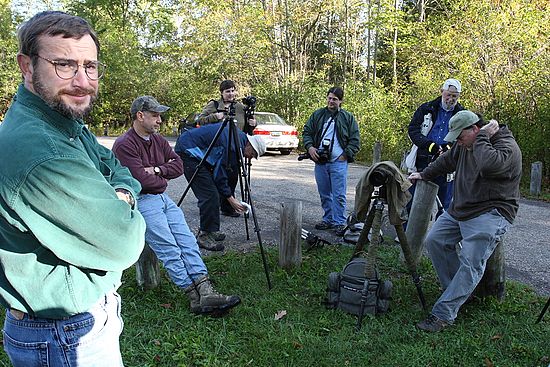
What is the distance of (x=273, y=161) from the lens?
14.9m

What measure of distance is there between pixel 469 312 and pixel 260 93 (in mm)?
17603

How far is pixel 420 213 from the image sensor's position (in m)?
4.78

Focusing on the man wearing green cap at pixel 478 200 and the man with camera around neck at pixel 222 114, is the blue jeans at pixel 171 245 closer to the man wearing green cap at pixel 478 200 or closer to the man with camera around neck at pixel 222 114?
the man wearing green cap at pixel 478 200

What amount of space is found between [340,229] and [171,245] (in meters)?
3.00

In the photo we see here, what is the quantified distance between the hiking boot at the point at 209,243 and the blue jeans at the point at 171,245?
1.55 meters

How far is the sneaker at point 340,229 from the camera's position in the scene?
20.0 ft

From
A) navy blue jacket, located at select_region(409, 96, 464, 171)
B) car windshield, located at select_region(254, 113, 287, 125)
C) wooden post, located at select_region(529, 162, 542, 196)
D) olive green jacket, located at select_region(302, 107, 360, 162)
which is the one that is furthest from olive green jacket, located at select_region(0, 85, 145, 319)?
car windshield, located at select_region(254, 113, 287, 125)

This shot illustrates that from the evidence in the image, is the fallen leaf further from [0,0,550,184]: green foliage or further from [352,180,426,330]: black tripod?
[0,0,550,184]: green foliage

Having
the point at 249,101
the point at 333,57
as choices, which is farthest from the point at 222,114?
the point at 333,57

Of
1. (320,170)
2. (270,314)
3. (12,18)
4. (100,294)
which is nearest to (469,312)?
(270,314)

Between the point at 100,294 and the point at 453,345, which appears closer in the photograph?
the point at 100,294

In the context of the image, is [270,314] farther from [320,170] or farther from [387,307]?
[320,170]

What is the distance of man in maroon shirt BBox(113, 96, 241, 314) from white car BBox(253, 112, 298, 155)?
11.5 metres

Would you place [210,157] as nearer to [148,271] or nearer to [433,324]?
[148,271]
